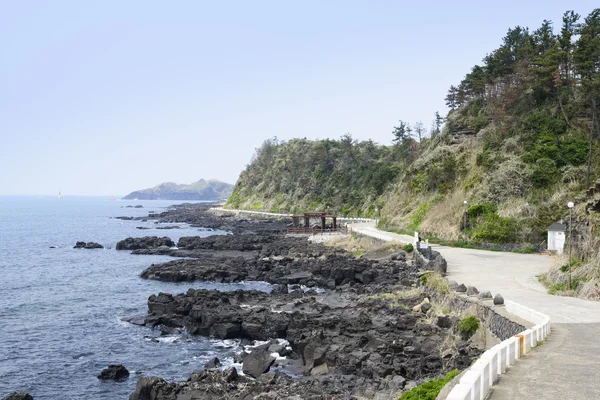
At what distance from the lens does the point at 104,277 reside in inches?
1896

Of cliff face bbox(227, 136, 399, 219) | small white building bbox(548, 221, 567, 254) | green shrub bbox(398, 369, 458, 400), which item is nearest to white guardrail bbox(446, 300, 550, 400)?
green shrub bbox(398, 369, 458, 400)

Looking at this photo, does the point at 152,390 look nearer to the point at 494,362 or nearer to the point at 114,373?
the point at 114,373

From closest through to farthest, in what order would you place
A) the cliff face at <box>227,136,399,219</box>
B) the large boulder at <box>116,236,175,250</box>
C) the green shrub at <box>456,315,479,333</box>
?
1. the green shrub at <box>456,315,479,333</box>
2. the large boulder at <box>116,236,175,250</box>
3. the cliff face at <box>227,136,399,219</box>

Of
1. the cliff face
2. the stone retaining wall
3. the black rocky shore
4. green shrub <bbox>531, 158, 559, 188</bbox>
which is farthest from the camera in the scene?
the cliff face

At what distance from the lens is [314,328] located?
959 inches

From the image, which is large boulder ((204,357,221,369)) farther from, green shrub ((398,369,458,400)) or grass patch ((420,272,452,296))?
grass patch ((420,272,452,296))

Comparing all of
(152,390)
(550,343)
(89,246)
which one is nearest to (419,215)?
(550,343)

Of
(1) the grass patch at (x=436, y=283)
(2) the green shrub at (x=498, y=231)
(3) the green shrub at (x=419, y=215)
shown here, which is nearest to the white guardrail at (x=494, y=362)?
(1) the grass patch at (x=436, y=283)

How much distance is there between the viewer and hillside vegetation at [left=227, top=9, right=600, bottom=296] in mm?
42844

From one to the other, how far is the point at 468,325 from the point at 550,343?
587cm

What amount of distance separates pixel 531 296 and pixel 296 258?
32.1 metres

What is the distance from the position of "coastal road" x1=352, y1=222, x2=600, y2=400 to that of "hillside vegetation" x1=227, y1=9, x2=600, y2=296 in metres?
4.41

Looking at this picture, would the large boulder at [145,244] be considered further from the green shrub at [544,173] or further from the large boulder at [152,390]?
the large boulder at [152,390]

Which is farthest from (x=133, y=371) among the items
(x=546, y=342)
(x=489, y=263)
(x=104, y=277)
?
(x=104, y=277)
